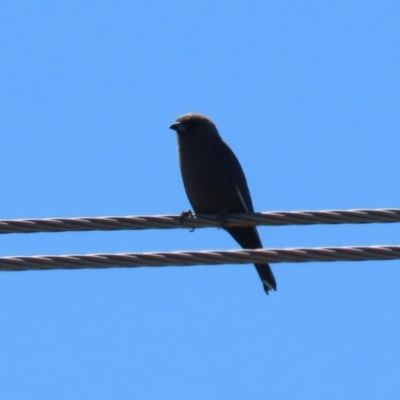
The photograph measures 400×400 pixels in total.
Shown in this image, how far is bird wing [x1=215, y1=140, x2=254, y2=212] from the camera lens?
32.0ft

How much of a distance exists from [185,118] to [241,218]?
377 cm

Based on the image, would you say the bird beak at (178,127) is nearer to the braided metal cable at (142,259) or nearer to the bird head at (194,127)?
the bird head at (194,127)

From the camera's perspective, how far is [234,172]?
389 inches

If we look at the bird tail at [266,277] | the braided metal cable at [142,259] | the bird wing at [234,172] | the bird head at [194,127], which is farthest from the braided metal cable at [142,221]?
the bird head at [194,127]

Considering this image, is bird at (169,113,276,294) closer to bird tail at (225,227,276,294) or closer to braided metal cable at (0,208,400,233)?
bird tail at (225,227,276,294)

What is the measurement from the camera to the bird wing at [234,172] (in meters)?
9.77

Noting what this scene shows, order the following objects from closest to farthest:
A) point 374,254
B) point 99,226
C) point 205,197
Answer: point 374,254 < point 99,226 < point 205,197

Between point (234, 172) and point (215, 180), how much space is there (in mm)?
258

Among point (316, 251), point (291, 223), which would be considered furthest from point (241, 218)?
point (316, 251)

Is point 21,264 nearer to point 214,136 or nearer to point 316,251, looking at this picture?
point 316,251

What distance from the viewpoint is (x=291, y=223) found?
20.6ft

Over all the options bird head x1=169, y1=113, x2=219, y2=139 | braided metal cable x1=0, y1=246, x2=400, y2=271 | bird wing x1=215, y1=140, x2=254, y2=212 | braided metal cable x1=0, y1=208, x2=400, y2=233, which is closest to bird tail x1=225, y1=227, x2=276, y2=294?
bird wing x1=215, y1=140, x2=254, y2=212

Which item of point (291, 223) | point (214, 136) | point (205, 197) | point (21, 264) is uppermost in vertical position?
point (214, 136)

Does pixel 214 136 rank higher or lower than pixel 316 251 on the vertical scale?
higher
